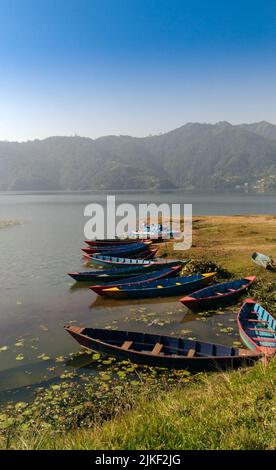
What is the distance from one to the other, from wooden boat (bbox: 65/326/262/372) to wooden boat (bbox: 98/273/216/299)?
8.63 m

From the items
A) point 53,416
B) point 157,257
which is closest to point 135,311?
point 53,416

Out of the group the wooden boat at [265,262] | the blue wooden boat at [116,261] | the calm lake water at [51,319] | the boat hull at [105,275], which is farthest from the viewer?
the blue wooden boat at [116,261]

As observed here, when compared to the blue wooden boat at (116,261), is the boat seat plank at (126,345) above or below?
below

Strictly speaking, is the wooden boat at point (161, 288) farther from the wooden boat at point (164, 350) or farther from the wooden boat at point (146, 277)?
the wooden boat at point (164, 350)

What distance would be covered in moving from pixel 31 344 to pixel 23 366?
96.5 inches

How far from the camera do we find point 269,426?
691 cm

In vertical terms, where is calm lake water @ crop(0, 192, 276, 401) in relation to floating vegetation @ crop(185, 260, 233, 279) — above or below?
below

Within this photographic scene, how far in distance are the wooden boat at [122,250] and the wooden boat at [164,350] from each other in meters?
23.8

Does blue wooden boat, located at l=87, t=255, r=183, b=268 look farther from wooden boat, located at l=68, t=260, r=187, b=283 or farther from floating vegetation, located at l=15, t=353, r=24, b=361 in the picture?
floating vegetation, located at l=15, t=353, r=24, b=361

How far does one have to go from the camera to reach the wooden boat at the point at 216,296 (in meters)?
24.3

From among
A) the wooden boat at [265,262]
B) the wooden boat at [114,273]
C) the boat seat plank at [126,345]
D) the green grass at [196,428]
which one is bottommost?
the boat seat plank at [126,345]

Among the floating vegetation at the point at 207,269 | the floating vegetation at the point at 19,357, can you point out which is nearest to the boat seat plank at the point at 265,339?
the floating vegetation at the point at 19,357

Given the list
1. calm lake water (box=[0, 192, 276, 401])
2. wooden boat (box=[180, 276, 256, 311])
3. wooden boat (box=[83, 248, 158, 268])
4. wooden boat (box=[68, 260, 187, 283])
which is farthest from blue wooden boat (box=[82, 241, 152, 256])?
wooden boat (box=[180, 276, 256, 311])

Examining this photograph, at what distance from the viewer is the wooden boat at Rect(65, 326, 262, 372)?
612 inches
